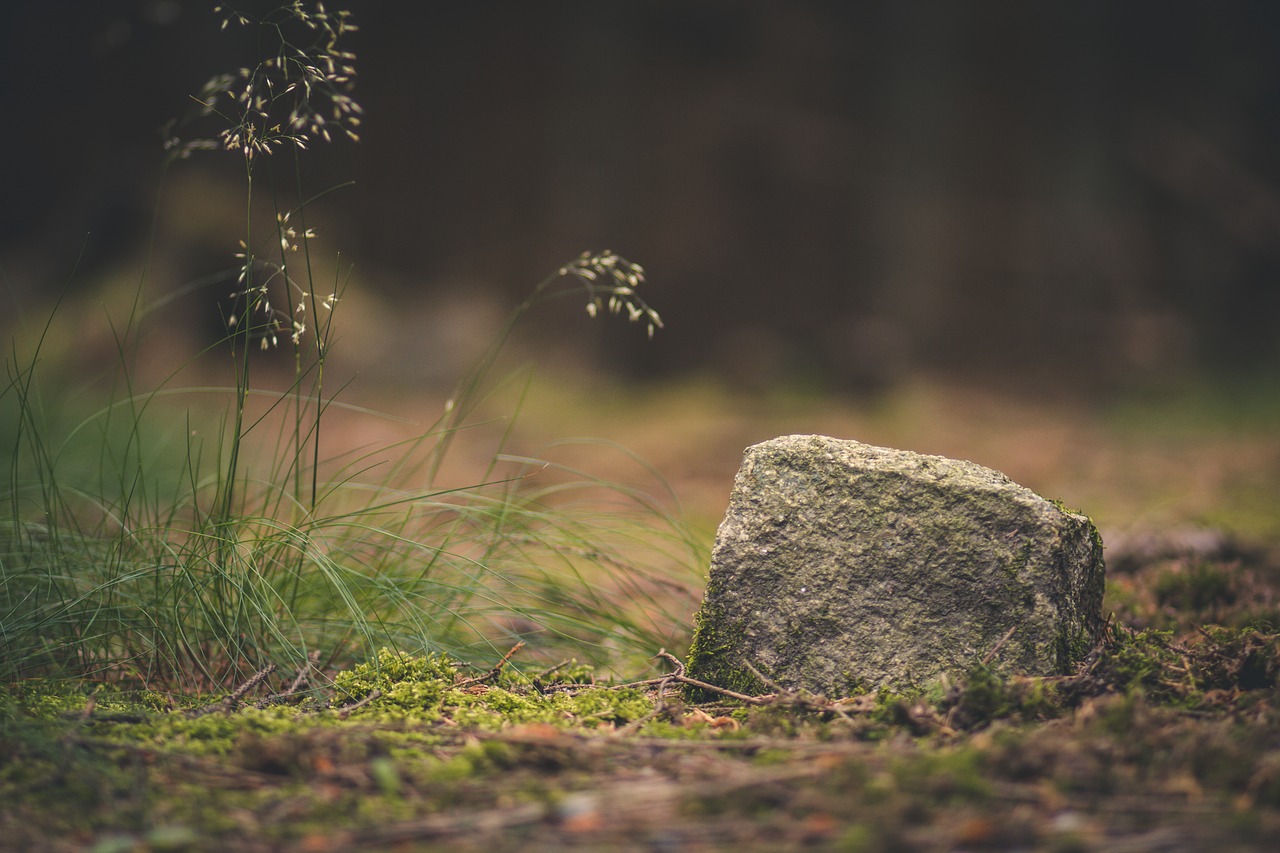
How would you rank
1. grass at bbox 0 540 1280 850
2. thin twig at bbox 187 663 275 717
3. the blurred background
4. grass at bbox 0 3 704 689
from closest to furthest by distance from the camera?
grass at bbox 0 540 1280 850 → thin twig at bbox 187 663 275 717 → grass at bbox 0 3 704 689 → the blurred background

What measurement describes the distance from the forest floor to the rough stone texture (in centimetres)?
8

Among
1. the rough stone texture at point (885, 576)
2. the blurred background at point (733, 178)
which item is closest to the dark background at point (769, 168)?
the blurred background at point (733, 178)

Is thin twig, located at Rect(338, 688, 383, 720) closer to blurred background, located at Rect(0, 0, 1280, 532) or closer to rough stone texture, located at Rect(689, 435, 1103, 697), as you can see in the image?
rough stone texture, located at Rect(689, 435, 1103, 697)

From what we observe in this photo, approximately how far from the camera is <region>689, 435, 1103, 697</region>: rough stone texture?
1828 mm

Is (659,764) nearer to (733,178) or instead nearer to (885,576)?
(885,576)

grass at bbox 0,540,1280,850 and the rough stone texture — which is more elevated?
the rough stone texture

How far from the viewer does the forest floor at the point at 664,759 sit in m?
1.21

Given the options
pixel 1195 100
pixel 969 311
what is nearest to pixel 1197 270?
pixel 1195 100

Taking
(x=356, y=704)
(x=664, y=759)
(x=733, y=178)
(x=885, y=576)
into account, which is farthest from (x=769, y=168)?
(x=664, y=759)

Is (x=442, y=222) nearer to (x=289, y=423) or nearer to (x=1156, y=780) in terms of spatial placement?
(x=289, y=423)

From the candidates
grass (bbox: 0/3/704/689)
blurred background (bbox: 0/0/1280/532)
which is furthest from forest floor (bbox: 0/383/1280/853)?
blurred background (bbox: 0/0/1280/532)

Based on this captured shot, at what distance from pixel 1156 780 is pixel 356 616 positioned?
144cm

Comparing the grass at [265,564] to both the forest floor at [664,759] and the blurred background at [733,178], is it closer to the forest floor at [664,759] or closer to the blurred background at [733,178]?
the forest floor at [664,759]

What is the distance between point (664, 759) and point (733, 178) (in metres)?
7.15
